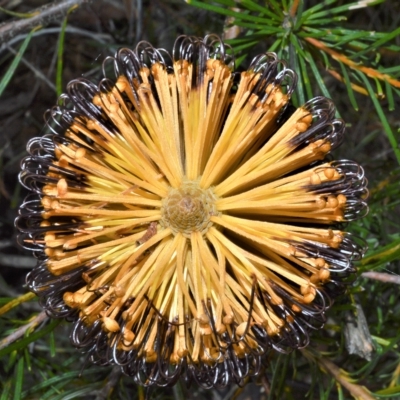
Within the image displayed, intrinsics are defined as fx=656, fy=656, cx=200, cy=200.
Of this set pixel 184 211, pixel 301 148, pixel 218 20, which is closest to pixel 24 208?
pixel 184 211

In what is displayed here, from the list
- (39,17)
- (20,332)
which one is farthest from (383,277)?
(39,17)

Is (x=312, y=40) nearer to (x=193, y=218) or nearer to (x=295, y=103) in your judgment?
(x=295, y=103)

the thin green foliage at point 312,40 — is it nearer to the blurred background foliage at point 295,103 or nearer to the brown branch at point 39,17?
the blurred background foliage at point 295,103

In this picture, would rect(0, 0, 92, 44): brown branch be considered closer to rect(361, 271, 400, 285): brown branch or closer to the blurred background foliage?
the blurred background foliage

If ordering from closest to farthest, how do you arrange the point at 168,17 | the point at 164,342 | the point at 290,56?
the point at 164,342 < the point at 290,56 < the point at 168,17

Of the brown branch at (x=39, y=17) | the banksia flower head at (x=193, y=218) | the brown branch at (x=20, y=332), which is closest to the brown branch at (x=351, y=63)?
the banksia flower head at (x=193, y=218)

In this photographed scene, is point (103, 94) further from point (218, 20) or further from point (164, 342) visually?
point (218, 20)
